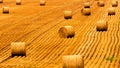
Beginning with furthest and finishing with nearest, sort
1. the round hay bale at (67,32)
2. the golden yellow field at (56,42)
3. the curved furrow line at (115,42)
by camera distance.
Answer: the round hay bale at (67,32) < the golden yellow field at (56,42) < the curved furrow line at (115,42)

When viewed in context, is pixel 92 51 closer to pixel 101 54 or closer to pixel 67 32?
pixel 101 54

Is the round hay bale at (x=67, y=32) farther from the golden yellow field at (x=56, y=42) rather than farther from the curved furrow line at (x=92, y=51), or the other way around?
the curved furrow line at (x=92, y=51)

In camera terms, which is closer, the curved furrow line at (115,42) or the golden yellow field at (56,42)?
the curved furrow line at (115,42)

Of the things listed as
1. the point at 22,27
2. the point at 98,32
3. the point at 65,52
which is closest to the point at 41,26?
the point at 22,27

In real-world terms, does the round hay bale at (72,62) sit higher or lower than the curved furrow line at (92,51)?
higher

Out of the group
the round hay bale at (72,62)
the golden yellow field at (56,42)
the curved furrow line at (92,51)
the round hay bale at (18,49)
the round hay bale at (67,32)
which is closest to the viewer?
the round hay bale at (72,62)

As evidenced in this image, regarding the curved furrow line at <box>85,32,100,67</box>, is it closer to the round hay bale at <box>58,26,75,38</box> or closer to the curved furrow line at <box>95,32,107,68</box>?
the curved furrow line at <box>95,32,107,68</box>

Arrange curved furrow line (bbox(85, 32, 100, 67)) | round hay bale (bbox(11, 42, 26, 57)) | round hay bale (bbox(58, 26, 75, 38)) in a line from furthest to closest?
1. round hay bale (bbox(58, 26, 75, 38))
2. round hay bale (bbox(11, 42, 26, 57))
3. curved furrow line (bbox(85, 32, 100, 67))

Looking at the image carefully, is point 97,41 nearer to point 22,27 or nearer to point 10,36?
point 10,36

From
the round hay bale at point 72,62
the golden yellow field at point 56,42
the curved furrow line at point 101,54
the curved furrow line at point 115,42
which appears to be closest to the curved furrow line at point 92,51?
the golden yellow field at point 56,42

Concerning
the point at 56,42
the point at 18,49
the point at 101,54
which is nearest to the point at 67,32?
the point at 56,42

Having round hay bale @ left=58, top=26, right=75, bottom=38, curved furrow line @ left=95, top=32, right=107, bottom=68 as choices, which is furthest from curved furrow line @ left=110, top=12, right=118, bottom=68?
round hay bale @ left=58, top=26, right=75, bottom=38

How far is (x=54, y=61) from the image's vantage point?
51.4 feet

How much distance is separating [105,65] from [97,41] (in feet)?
17.6
